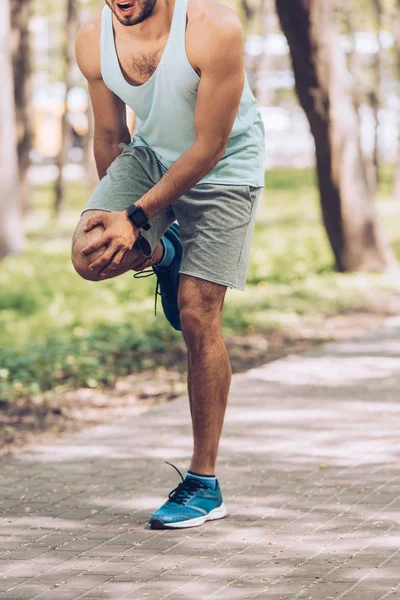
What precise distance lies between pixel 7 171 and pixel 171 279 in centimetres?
1150

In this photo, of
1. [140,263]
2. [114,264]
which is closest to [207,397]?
[140,263]

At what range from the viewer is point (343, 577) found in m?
4.01

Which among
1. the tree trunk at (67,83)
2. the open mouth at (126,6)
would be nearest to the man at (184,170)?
the open mouth at (126,6)

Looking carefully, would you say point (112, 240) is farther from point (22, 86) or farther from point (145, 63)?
point (22, 86)

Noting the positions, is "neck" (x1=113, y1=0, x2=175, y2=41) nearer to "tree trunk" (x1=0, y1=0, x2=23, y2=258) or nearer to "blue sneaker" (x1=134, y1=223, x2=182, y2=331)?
"blue sneaker" (x1=134, y1=223, x2=182, y2=331)

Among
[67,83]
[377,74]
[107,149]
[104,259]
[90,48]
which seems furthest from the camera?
[377,74]

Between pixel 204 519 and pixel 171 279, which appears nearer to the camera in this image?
pixel 204 519

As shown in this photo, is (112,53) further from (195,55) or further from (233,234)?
(233,234)

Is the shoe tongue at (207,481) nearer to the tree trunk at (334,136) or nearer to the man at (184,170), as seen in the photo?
the man at (184,170)

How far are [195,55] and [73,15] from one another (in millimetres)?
20242

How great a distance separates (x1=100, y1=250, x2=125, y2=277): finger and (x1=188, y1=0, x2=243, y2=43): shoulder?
2.73 ft

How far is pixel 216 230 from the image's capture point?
4773 millimetres

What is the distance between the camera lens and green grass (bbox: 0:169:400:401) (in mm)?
8547

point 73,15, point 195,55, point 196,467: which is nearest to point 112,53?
point 195,55
